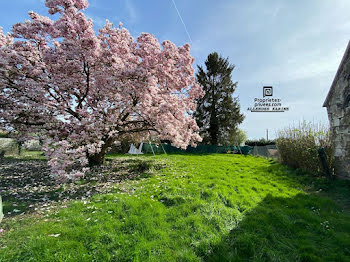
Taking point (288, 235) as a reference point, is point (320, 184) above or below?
above

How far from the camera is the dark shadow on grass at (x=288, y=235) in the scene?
323 centimetres

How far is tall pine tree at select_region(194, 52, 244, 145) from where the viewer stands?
29.8 m

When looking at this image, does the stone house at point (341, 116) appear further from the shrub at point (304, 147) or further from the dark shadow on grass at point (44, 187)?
the dark shadow on grass at point (44, 187)

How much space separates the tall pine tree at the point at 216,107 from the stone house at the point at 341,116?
21.2 metres

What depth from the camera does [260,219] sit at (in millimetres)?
4348

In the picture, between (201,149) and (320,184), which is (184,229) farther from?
(201,149)

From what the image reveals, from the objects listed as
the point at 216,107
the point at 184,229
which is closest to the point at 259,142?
the point at 216,107

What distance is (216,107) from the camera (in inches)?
1188

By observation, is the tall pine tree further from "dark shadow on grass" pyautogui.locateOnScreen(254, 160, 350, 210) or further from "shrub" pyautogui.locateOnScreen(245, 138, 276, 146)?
"dark shadow on grass" pyautogui.locateOnScreen(254, 160, 350, 210)

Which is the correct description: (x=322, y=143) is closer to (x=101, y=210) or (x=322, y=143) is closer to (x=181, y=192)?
(x=181, y=192)

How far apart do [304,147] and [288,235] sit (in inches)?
301

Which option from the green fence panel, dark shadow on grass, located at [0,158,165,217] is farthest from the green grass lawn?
the green fence panel

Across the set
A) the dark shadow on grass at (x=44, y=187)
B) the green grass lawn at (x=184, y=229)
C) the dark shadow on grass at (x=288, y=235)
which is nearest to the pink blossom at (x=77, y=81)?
the dark shadow on grass at (x=44, y=187)

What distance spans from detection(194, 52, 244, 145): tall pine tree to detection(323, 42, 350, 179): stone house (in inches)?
833
